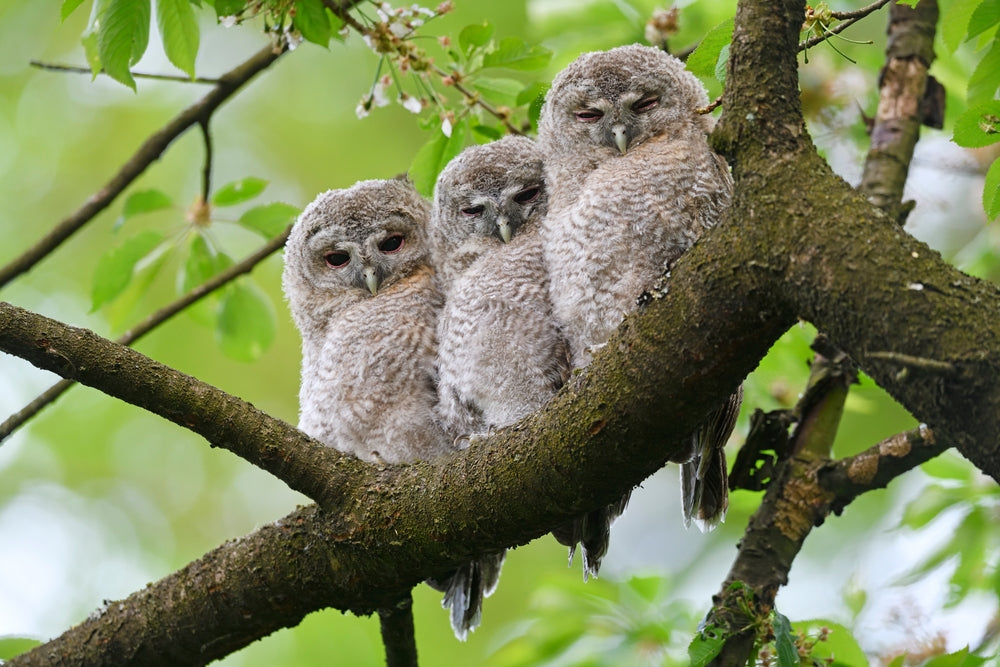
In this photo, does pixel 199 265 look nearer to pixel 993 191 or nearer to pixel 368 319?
pixel 368 319

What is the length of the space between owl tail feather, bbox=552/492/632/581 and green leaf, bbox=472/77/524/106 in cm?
145

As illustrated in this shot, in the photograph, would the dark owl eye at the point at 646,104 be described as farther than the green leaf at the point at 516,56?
No

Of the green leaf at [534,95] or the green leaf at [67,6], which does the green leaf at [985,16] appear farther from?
the green leaf at [67,6]

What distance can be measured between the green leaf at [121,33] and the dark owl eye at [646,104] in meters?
1.40

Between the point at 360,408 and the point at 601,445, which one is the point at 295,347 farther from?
the point at 601,445

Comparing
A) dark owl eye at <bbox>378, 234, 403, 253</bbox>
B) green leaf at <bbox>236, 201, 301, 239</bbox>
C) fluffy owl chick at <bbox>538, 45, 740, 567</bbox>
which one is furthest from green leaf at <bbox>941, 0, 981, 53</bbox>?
green leaf at <bbox>236, 201, 301, 239</bbox>

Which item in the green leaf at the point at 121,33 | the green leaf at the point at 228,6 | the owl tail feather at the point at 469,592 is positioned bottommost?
the owl tail feather at the point at 469,592

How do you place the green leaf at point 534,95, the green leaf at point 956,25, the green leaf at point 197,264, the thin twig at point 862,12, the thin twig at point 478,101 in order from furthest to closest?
the green leaf at point 197,264 < the green leaf at point 534,95 < the thin twig at point 478,101 < the green leaf at point 956,25 < the thin twig at point 862,12

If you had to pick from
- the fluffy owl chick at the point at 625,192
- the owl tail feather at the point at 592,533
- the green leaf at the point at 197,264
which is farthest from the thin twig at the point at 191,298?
the owl tail feather at the point at 592,533

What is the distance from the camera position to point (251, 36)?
29.7 feet

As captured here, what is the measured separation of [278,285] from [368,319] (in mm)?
4580

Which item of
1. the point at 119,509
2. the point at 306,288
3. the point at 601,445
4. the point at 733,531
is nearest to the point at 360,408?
the point at 306,288

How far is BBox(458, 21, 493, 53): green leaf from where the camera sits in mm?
3457

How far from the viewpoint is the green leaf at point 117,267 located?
4.10m
